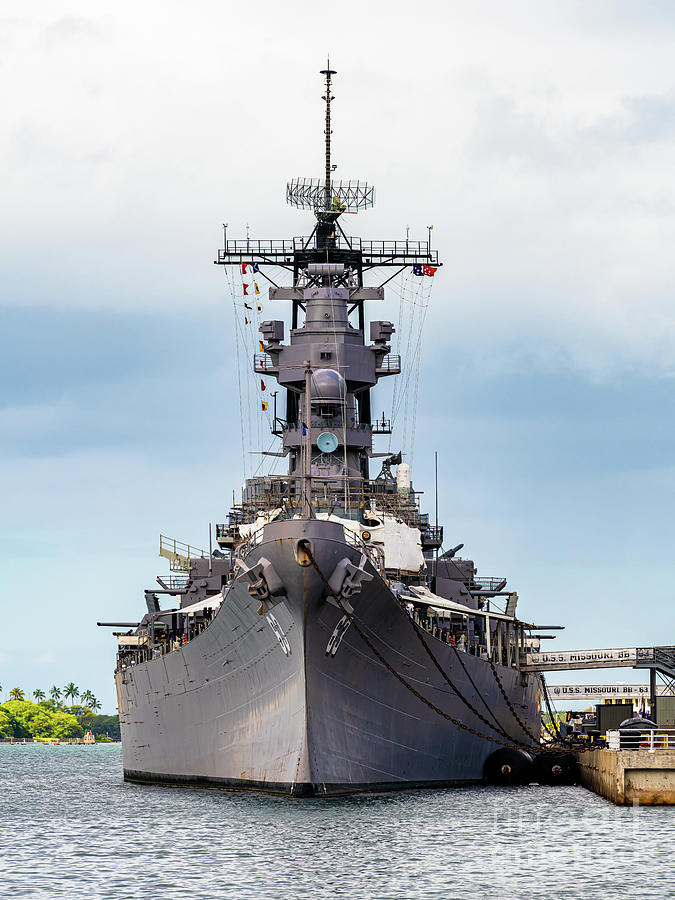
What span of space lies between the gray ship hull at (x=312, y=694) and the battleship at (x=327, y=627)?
48 millimetres

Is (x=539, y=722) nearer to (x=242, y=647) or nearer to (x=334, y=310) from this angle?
(x=334, y=310)

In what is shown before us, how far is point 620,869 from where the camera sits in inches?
943

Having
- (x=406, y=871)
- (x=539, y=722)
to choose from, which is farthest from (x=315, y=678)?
(x=539, y=722)

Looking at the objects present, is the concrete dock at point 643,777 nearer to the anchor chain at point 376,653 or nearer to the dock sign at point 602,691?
the anchor chain at point 376,653

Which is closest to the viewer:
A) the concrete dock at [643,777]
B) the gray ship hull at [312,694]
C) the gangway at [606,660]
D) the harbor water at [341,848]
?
the harbor water at [341,848]

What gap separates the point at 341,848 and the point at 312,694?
21.3ft

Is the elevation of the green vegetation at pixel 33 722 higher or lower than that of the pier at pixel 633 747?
higher

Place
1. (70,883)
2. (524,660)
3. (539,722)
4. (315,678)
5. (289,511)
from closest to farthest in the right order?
(70,883) < (315,678) < (289,511) < (524,660) < (539,722)

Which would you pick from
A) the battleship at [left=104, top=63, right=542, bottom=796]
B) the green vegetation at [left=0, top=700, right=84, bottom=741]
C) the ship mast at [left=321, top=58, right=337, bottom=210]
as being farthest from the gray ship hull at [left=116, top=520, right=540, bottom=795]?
the green vegetation at [left=0, top=700, right=84, bottom=741]

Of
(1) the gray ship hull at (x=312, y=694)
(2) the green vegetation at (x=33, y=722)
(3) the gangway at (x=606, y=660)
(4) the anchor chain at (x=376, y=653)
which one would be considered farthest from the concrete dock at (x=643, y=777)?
(2) the green vegetation at (x=33, y=722)

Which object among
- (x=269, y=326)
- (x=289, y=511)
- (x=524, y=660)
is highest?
(x=269, y=326)

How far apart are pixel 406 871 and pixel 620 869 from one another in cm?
375

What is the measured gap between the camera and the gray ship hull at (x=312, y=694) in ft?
102

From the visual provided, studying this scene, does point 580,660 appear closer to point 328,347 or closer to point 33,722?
point 328,347
